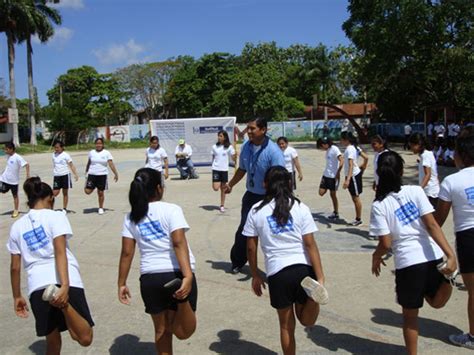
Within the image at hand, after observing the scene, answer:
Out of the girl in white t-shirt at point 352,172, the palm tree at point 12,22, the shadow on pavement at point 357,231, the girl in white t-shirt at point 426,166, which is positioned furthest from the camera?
the palm tree at point 12,22

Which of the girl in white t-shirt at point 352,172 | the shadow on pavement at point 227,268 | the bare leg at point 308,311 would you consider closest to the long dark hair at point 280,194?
the bare leg at point 308,311

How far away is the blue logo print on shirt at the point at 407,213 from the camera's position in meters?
3.45

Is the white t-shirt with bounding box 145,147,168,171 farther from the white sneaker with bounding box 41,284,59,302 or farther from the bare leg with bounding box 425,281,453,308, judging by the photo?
the bare leg with bounding box 425,281,453,308

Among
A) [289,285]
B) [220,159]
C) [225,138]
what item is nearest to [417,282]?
[289,285]

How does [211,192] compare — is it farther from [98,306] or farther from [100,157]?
[98,306]

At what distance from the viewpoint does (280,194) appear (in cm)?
337

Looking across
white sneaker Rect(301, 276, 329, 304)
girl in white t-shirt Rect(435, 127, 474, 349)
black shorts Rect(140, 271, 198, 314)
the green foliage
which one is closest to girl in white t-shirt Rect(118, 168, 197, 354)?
black shorts Rect(140, 271, 198, 314)

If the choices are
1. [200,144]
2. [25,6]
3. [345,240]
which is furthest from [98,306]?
[25,6]

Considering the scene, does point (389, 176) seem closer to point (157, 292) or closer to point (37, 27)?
point (157, 292)

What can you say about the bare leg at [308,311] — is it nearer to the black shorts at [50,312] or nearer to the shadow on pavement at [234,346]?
the shadow on pavement at [234,346]

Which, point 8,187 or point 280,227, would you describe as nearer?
point 280,227

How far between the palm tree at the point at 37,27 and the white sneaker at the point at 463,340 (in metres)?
44.7

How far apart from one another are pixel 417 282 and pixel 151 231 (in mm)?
1821

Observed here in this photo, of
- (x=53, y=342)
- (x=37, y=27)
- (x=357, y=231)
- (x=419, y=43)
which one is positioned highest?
(x=37, y=27)
